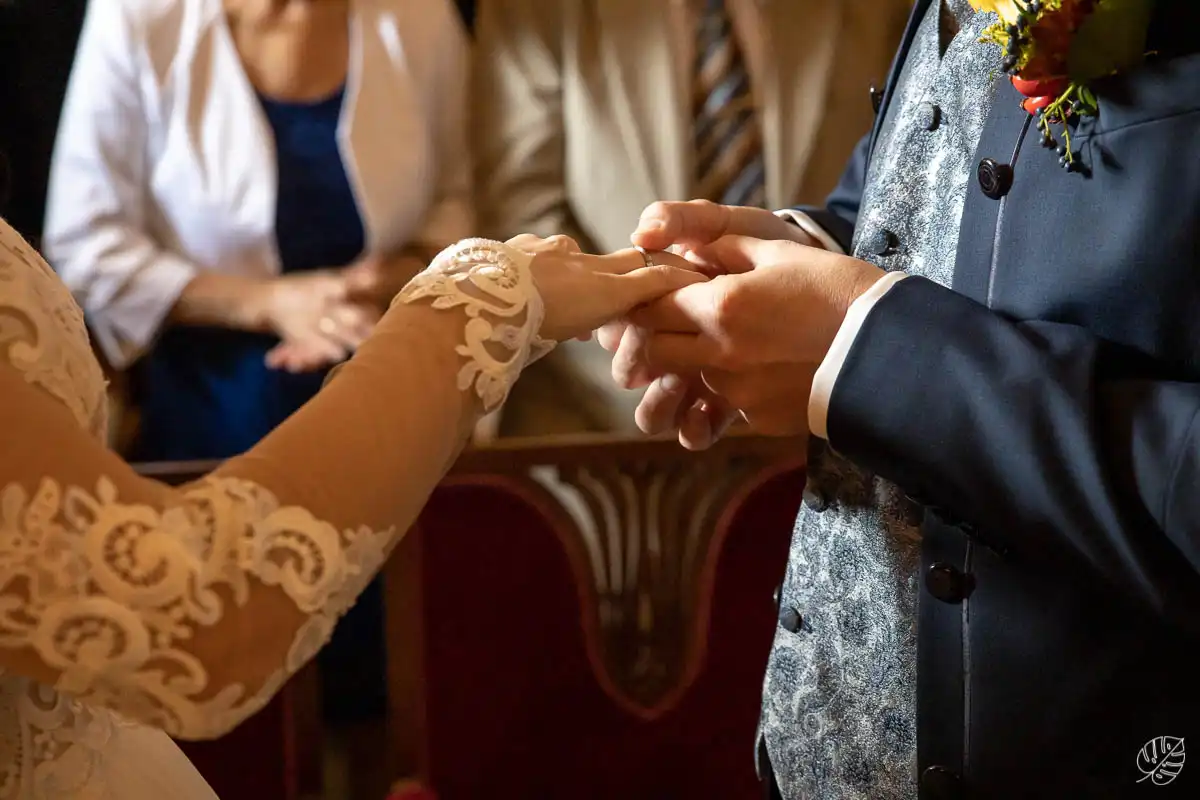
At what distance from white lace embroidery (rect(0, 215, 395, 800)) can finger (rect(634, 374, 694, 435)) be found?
Answer: 42 cm

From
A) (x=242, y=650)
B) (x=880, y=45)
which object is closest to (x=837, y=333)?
(x=242, y=650)

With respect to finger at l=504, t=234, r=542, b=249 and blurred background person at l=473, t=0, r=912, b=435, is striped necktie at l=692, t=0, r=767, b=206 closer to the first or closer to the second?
blurred background person at l=473, t=0, r=912, b=435

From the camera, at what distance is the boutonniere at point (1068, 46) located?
2.23 feet

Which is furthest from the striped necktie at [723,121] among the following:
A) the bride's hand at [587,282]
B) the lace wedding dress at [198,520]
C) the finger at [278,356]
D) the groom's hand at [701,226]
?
the lace wedding dress at [198,520]

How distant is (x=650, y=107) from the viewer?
194 cm

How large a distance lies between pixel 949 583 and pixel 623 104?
53.0 inches

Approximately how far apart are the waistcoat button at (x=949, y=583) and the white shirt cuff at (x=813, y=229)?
369 mm

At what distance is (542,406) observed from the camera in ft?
6.93

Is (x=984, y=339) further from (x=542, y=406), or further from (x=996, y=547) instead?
(x=542, y=406)

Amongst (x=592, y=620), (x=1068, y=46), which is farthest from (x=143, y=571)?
(x=592, y=620)

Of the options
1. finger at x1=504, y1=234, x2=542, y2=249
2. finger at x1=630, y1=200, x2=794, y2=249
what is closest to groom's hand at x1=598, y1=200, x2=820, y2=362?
finger at x1=630, y1=200, x2=794, y2=249

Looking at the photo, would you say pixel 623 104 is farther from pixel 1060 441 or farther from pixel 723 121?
pixel 1060 441

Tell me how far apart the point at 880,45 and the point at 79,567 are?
6.03 feet

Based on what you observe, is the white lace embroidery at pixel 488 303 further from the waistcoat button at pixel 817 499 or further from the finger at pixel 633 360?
the waistcoat button at pixel 817 499
